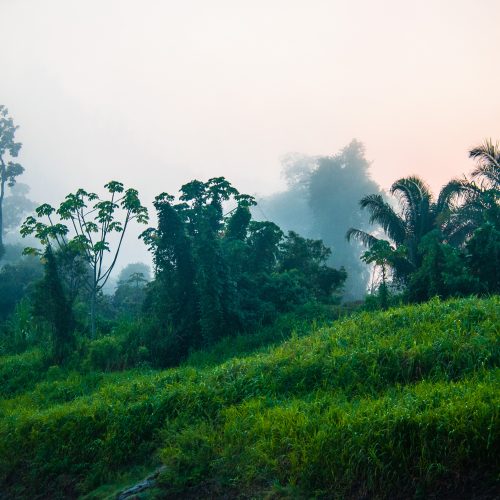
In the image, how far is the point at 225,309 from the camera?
1462cm

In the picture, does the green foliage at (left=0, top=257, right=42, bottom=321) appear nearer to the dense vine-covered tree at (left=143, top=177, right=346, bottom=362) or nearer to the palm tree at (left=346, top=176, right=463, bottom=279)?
the dense vine-covered tree at (left=143, top=177, right=346, bottom=362)

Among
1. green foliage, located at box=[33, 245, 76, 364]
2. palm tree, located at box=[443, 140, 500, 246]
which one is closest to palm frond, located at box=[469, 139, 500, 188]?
palm tree, located at box=[443, 140, 500, 246]

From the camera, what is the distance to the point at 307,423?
19.7 ft

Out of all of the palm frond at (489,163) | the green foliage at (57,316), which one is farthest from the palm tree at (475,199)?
the green foliage at (57,316)

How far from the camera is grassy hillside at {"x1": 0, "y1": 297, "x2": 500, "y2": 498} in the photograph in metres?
5.04

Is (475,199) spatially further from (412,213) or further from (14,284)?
(14,284)

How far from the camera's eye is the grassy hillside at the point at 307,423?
199 inches

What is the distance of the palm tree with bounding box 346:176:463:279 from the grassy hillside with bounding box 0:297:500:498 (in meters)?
9.10

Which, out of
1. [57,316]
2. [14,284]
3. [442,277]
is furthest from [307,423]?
[14,284]

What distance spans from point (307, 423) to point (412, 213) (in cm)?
1478

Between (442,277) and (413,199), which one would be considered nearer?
(442,277)

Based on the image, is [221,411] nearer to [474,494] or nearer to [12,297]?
[474,494]

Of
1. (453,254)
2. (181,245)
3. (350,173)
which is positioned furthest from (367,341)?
(350,173)

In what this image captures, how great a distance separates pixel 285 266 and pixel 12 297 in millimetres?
15094
